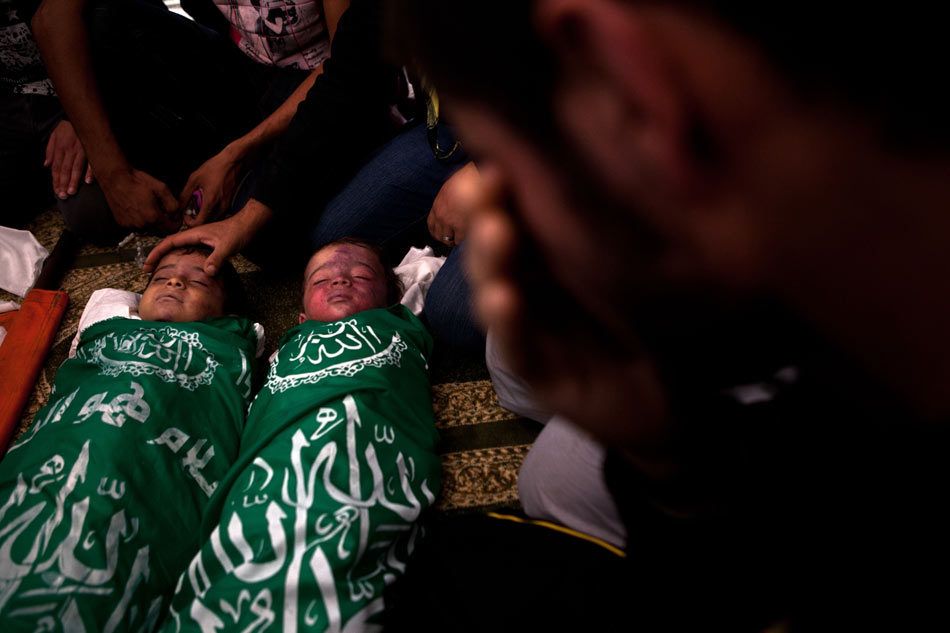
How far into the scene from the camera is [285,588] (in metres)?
0.73

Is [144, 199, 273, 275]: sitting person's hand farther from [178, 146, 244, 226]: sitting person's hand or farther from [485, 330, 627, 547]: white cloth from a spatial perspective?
[485, 330, 627, 547]: white cloth

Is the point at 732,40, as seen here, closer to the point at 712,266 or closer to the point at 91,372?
the point at 712,266

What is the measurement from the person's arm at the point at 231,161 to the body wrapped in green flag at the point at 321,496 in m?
0.69

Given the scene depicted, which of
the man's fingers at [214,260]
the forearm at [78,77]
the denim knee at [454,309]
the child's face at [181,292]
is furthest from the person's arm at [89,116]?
the denim knee at [454,309]

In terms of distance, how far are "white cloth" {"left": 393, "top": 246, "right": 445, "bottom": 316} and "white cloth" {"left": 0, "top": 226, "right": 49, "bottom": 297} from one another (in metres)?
1.19

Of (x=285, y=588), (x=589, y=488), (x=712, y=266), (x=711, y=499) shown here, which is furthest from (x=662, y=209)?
(x=285, y=588)

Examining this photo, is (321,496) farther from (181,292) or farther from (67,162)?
(67,162)

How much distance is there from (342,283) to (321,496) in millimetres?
621

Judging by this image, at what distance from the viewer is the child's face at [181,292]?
1.32 meters

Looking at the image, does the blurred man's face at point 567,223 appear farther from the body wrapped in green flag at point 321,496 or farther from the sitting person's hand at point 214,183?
the sitting person's hand at point 214,183

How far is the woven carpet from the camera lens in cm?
104

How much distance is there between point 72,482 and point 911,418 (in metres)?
1.10

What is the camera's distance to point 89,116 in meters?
1.47

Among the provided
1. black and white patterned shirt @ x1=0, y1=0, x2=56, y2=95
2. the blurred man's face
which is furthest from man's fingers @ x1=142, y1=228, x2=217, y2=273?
the blurred man's face
